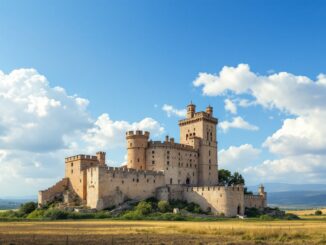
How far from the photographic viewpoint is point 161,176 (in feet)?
332

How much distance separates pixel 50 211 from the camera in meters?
81.3

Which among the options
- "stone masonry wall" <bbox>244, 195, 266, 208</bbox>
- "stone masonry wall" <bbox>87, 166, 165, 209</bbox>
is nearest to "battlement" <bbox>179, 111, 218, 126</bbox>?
"stone masonry wall" <bbox>244, 195, 266, 208</bbox>

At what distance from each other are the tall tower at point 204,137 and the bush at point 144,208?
1100 inches

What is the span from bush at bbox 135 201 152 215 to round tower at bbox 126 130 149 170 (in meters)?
17.5

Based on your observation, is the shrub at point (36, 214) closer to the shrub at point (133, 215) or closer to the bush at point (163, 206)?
the shrub at point (133, 215)

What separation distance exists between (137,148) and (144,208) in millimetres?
22456

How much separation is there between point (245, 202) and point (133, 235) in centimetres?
6355

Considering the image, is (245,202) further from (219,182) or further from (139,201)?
(139,201)

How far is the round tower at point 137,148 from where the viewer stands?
4119 inches

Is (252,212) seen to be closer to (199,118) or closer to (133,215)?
(199,118)

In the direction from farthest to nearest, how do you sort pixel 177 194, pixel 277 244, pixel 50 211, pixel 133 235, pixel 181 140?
pixel 181 140 → pixel 177 194 → pixel 50 211 → pixel 133 235 → pixel 277 244

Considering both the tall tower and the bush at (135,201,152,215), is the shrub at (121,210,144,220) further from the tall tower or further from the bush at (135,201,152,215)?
the tall tower

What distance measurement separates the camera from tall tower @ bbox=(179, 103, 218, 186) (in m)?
113

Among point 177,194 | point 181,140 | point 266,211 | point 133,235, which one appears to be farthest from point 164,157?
point 133,235
